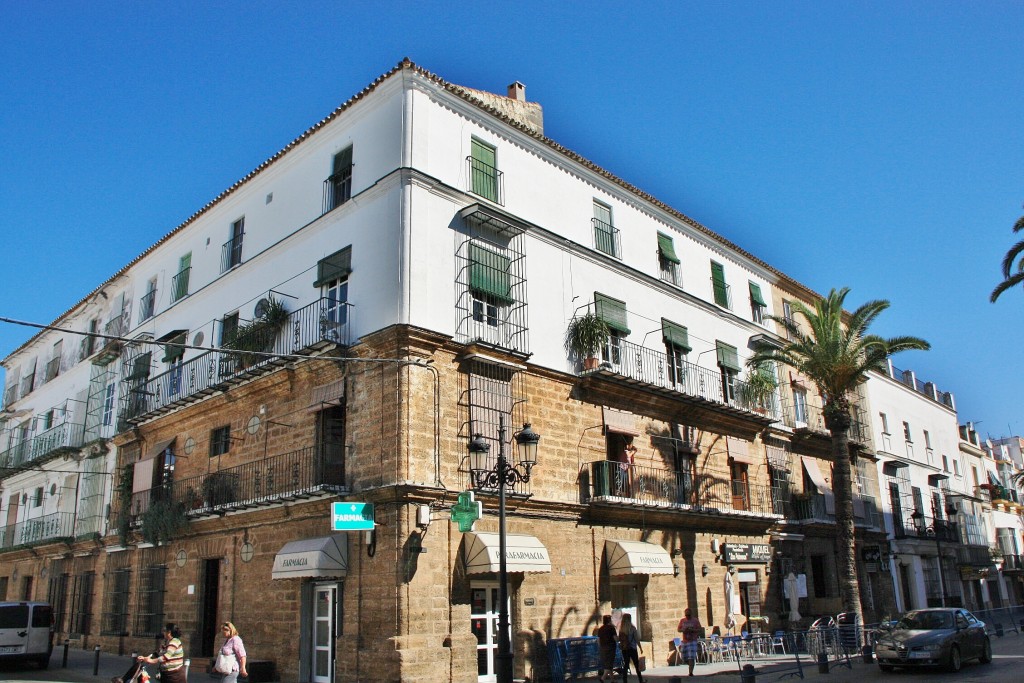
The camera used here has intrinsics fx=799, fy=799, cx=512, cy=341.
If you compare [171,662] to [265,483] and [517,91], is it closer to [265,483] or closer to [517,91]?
[265,483]

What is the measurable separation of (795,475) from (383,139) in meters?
18.2

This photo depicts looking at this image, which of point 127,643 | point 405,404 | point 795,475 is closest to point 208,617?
point 127,643

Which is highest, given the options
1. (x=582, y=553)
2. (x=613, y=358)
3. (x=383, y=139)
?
(x=383, y=139)

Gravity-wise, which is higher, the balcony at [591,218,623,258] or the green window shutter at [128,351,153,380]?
the balcony at [591,218,623,258]

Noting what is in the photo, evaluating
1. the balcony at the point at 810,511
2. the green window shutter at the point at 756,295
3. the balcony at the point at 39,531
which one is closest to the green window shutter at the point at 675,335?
the green window shutter at the point at 756,295

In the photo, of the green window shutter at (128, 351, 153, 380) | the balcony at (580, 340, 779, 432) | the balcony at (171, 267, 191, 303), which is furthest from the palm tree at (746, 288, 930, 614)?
the green window shutter at (128, 351, 153, 380)

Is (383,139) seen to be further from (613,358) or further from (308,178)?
(613,358)

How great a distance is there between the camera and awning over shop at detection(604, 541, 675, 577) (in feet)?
60.2

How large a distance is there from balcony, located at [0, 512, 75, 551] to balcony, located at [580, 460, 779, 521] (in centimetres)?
1851

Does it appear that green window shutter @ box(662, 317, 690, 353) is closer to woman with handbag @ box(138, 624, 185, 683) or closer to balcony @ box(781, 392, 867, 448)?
balcony @ box(781, 392, 867, 448)

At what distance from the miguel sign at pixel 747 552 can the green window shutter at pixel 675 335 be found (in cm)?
578

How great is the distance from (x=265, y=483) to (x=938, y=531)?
96.5 ft

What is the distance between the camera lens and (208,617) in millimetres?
19438

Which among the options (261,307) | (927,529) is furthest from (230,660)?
(927,529)
